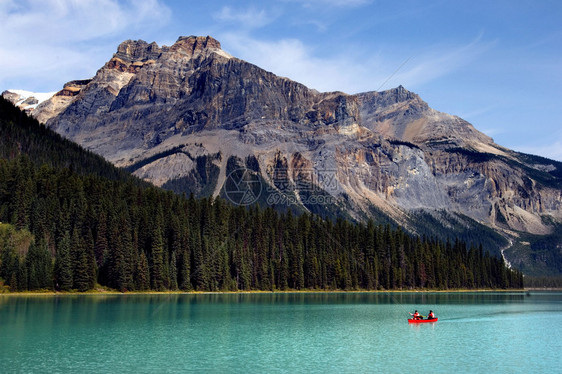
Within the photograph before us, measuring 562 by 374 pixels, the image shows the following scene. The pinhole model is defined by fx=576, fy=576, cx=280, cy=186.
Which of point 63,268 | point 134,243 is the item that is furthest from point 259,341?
point 134,243

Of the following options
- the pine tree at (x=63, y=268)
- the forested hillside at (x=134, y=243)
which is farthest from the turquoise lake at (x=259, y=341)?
the forested hillside at (x=134, y=243)

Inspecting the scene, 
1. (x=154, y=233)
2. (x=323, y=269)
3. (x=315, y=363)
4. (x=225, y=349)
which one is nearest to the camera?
(x=315, y=363)

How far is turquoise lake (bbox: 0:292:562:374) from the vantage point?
180 ft

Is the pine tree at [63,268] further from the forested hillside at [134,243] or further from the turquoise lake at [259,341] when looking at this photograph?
the turquoise lake at [259,341]

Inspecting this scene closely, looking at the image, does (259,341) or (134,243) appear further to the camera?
(134,243)

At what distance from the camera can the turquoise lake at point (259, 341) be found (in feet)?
180

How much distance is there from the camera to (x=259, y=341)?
2751 inches

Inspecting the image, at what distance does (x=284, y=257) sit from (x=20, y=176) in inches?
3265

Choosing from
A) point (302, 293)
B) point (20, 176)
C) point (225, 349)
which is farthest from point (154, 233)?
point (225, 349)

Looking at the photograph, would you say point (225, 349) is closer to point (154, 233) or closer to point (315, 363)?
point (315, 363)

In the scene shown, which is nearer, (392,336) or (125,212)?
(392,336)

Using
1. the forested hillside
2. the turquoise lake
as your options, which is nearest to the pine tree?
the forested hillside

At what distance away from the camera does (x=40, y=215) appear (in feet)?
485

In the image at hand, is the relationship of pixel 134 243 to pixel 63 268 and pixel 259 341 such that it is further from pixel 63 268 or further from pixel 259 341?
pixel 259 341
